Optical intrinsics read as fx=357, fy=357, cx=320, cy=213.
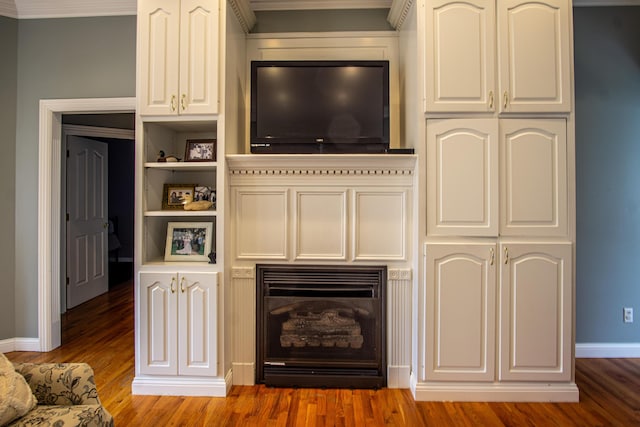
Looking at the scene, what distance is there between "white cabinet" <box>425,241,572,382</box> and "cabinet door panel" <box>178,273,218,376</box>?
145cm

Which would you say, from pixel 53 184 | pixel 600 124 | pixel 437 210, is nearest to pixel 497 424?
pixel 437 210

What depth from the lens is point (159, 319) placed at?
2428 mm

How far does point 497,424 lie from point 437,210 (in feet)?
4.39

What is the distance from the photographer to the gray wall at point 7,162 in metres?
3.10

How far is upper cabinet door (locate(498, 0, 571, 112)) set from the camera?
233 cm

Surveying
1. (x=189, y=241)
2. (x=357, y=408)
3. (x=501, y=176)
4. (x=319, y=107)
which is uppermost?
(x=319, y=107)

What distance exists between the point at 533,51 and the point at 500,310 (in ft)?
5.63

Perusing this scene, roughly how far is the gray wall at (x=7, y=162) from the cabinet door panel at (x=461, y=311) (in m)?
3.53

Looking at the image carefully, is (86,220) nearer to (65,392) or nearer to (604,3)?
(65,392)

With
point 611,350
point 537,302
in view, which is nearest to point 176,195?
point 537,302

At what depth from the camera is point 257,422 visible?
2.14m

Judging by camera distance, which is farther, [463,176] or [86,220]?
[86,220]

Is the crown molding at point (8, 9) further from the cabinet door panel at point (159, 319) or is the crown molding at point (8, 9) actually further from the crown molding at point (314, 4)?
the cabinet door panel at point (159, 319)

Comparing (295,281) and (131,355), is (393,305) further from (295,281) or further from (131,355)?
(131,355)
